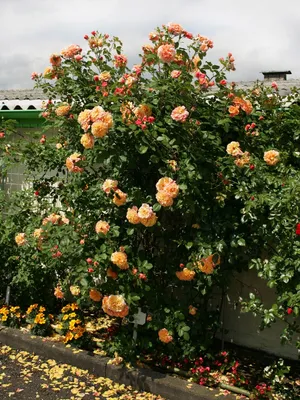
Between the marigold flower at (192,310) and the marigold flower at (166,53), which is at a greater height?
the marigold flower at (166,53)

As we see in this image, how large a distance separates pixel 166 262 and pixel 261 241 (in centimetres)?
92

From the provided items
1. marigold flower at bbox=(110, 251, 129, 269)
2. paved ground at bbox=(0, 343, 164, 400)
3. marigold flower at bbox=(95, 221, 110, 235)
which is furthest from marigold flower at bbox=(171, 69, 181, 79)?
paved ground at bbox=(0, 343, 164, 400)

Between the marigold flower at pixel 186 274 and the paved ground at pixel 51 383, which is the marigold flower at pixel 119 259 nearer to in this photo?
the marigold flower at pixel 186 274

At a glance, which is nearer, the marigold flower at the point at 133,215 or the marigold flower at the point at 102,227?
the marigold flower at the point at 133,215

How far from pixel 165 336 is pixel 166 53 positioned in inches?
94.0

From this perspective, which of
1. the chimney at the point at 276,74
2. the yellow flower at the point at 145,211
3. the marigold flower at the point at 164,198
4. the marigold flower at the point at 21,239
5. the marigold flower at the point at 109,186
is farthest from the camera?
the chimney at the point at 276,74

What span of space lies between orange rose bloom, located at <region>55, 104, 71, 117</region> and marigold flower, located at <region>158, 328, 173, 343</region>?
216 cm

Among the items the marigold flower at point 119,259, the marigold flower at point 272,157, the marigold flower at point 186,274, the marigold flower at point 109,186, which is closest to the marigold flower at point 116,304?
the marigold flower at point 119,259

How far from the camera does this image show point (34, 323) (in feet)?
17.8

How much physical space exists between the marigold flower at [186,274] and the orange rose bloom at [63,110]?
1.79m

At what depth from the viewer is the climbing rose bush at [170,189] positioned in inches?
156

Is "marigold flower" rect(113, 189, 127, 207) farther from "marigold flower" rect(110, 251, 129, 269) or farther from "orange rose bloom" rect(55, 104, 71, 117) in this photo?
"orange rose bloom" rect(55, 104, 71, 117)

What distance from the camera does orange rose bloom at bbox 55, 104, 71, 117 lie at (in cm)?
459

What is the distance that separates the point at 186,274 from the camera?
4.23 metres
